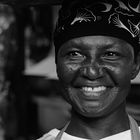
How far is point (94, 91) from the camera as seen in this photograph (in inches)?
94.1

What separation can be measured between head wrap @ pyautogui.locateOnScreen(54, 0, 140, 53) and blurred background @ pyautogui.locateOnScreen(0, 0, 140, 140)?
7.34 feet

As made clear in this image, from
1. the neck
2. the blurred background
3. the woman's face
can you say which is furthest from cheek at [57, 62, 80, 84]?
the blurred background

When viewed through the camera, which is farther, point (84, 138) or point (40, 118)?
point (40, 118)

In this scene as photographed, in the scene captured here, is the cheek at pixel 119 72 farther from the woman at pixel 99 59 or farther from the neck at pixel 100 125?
the neck at pixel 100 125

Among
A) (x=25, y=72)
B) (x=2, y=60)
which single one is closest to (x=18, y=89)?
(x=25, y=72)

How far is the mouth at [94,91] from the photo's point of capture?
2379mm

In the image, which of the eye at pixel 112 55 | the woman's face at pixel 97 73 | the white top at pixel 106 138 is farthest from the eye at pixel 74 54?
the white top at pixel 106 138

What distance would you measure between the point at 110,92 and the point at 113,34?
0.95ft

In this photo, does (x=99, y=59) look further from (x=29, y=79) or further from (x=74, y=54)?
(x=29, y=79)

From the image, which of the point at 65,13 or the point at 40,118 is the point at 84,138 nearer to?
the point at 65,13

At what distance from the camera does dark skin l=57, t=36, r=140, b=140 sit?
7.73 ft

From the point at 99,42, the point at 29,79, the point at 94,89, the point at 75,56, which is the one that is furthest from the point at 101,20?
the point at 29,79

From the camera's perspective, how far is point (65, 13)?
8.28 feet

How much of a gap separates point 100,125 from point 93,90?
242 mm
